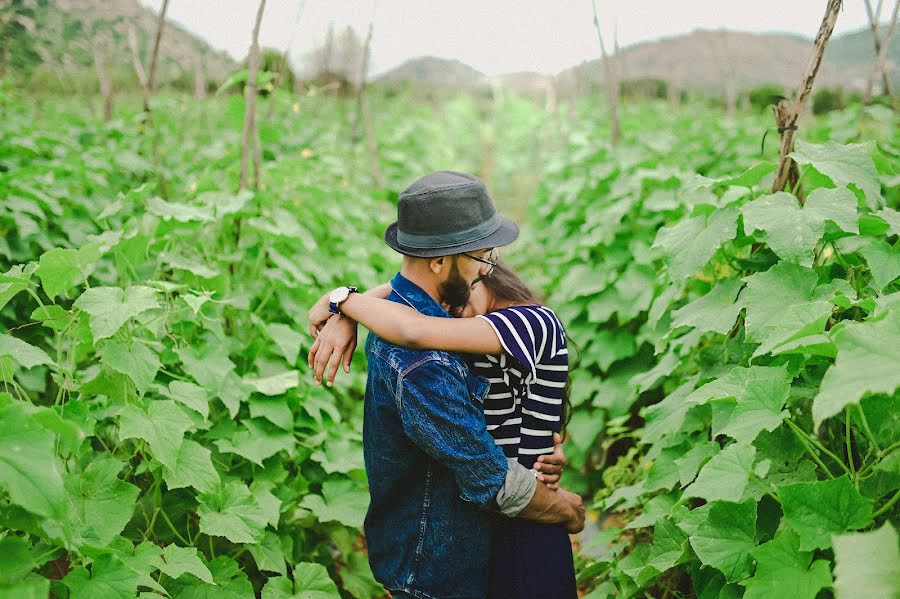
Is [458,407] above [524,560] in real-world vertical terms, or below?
above

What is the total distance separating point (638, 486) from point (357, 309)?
136 cm

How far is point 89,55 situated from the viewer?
7.58 m

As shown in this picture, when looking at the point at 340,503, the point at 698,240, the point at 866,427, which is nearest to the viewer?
the point at 866,427

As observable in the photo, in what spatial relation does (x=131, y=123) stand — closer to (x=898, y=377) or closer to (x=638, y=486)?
(x=638, y=486)

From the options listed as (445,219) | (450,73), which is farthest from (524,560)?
(450,73)

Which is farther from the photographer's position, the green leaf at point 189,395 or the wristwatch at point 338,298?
the green leaf at point 189,395

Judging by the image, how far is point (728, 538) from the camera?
164cm

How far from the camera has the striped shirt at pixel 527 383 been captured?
5.51 feet

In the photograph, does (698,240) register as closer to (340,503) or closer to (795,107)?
(795,107)

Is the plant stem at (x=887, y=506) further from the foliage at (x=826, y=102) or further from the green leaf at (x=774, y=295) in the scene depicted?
the foliage at (x=826, y=102)

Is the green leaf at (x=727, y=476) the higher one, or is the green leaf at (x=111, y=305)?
the green leaf at (x=111, y=305)

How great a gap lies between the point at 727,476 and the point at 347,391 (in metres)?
2.38

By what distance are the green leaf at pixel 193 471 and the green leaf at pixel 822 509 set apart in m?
1.52

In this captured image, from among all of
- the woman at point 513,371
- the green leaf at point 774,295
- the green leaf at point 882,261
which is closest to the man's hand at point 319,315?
the woman at point 513,371
